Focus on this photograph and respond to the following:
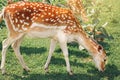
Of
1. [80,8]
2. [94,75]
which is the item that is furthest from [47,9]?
[80,8]

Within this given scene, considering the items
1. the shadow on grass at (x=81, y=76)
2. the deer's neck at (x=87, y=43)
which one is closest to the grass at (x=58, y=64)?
the shadow on grass at (x=81, y=76)

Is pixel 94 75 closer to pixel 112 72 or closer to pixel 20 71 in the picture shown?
pixel 112 72

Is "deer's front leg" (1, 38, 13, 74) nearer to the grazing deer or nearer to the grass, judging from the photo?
the grazing deer

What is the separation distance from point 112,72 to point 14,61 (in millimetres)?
2657

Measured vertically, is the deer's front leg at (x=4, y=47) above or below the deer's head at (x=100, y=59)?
above

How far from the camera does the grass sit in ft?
28.9

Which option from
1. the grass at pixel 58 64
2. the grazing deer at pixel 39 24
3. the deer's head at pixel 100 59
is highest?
the grazing deer at pixel 39 24

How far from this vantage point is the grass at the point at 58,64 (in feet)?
28.9

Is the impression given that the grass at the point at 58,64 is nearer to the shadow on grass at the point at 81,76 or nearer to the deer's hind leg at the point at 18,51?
the shadow on grass at the point at 81,76

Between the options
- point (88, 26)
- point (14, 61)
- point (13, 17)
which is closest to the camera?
point (13, 17)

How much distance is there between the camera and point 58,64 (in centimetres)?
949

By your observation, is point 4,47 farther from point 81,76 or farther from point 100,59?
→ point 100,59

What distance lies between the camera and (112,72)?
920 cm

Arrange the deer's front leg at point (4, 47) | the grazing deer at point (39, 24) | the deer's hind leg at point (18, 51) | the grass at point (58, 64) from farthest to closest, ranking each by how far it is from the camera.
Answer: the deer's hind leg at point (18, 51)
the grass at point (58, 64)
the deer's front leg at point (4, 47)
the grazing deer at point (39, 24)
